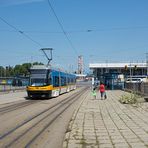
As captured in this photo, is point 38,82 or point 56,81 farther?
point 56,81

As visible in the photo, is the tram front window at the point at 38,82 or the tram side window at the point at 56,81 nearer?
the tram front window at the point at 38,82

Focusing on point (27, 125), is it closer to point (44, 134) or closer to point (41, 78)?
point (44, 134)

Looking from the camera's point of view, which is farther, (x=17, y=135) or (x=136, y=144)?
(x=17, y=135)

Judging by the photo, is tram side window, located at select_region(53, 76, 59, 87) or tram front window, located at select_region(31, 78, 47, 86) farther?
tram side window, located at select_region(53, 76, 59, 87)

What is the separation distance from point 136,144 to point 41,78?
2686cm

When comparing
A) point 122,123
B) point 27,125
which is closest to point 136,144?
point 122,123

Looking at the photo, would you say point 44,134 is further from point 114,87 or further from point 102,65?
point 102,65

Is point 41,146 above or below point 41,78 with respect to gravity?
below

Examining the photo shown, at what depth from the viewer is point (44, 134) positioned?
1288 centimetres

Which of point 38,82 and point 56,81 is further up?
point 56,81

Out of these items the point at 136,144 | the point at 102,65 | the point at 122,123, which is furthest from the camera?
the point at 102,65

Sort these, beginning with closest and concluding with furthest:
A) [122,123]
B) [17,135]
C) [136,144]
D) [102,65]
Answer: [136,144] → [17,135] → [122,123] → [102,65]

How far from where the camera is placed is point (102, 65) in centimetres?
10106

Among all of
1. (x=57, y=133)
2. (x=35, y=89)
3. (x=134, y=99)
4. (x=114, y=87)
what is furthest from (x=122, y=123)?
(x=114, y=87)
